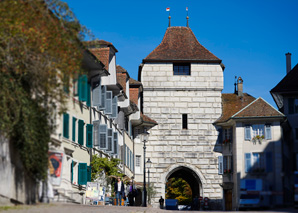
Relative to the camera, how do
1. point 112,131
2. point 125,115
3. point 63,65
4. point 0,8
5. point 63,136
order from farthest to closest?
point 125,115 → point 112,131 → point 63,136 → point 63,65 → point 0,8

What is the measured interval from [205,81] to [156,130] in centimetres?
579

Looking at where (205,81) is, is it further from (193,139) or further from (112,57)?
(112,57)

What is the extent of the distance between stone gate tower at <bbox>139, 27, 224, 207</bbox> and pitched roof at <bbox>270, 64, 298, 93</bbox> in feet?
15.4

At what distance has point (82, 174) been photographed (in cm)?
3069

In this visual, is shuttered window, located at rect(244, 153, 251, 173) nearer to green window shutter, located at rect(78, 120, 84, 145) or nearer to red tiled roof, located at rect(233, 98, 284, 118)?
red tiled roof, located at rect(233, 98, 284, 118)

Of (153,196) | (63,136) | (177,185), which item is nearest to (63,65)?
(63,136)

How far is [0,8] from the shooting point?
18719 mm

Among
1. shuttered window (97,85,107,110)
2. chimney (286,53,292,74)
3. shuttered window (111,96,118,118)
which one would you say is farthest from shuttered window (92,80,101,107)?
chimney (286,53,292,74)

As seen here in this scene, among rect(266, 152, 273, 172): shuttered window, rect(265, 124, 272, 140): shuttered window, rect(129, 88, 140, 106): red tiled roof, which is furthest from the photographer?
rect(129, 88, 140, 106): red tiled roof

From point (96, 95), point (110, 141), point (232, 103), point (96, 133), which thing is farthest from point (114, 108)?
point (232, 103)

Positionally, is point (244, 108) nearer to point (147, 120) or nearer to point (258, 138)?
point (258, 138)

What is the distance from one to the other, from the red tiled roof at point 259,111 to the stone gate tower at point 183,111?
14.7 feet

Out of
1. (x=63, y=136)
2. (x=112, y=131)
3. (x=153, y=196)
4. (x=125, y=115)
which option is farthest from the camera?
(x=153, y=196)

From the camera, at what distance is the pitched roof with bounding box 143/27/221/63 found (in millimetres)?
54844
